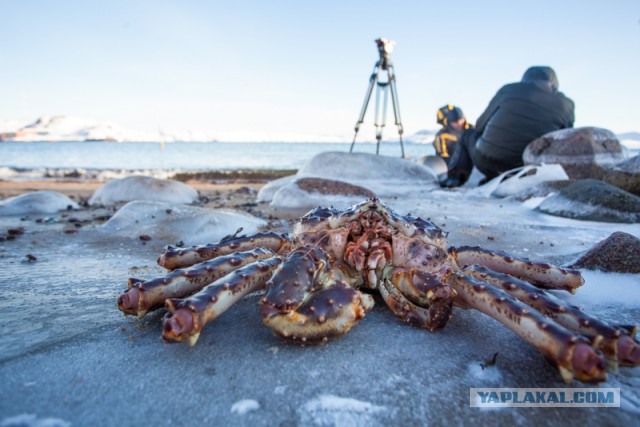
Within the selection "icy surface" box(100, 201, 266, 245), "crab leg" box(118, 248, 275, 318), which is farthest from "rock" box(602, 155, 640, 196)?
"crab leg" box(118, 248, 275, 318)

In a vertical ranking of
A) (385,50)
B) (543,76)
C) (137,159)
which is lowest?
(137,159)

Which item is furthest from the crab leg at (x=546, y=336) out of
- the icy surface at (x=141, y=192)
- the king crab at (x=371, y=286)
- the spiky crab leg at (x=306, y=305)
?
the icy surface at (x=141, y=192)

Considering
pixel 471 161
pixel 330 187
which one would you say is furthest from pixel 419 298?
pixel 471 161

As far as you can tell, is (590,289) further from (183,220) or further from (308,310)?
(183,220)

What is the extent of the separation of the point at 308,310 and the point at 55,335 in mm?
1309

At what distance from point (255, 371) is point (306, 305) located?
0.34 metres

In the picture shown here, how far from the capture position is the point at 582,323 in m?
1.63

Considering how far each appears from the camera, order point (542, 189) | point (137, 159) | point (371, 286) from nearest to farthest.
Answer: point (371, 286)
point (542, 189)
point (137, 159)

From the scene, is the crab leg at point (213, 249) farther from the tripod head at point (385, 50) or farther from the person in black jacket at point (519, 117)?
the tripod head at point (385, 50)

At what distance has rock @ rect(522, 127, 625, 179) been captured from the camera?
8.57 m

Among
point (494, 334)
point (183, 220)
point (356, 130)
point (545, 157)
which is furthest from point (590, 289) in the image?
point (356, 130)

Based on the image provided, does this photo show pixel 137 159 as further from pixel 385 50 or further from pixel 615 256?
pixel 615 256

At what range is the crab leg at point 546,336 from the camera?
1.41 metres

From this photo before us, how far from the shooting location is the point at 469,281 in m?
1.92
